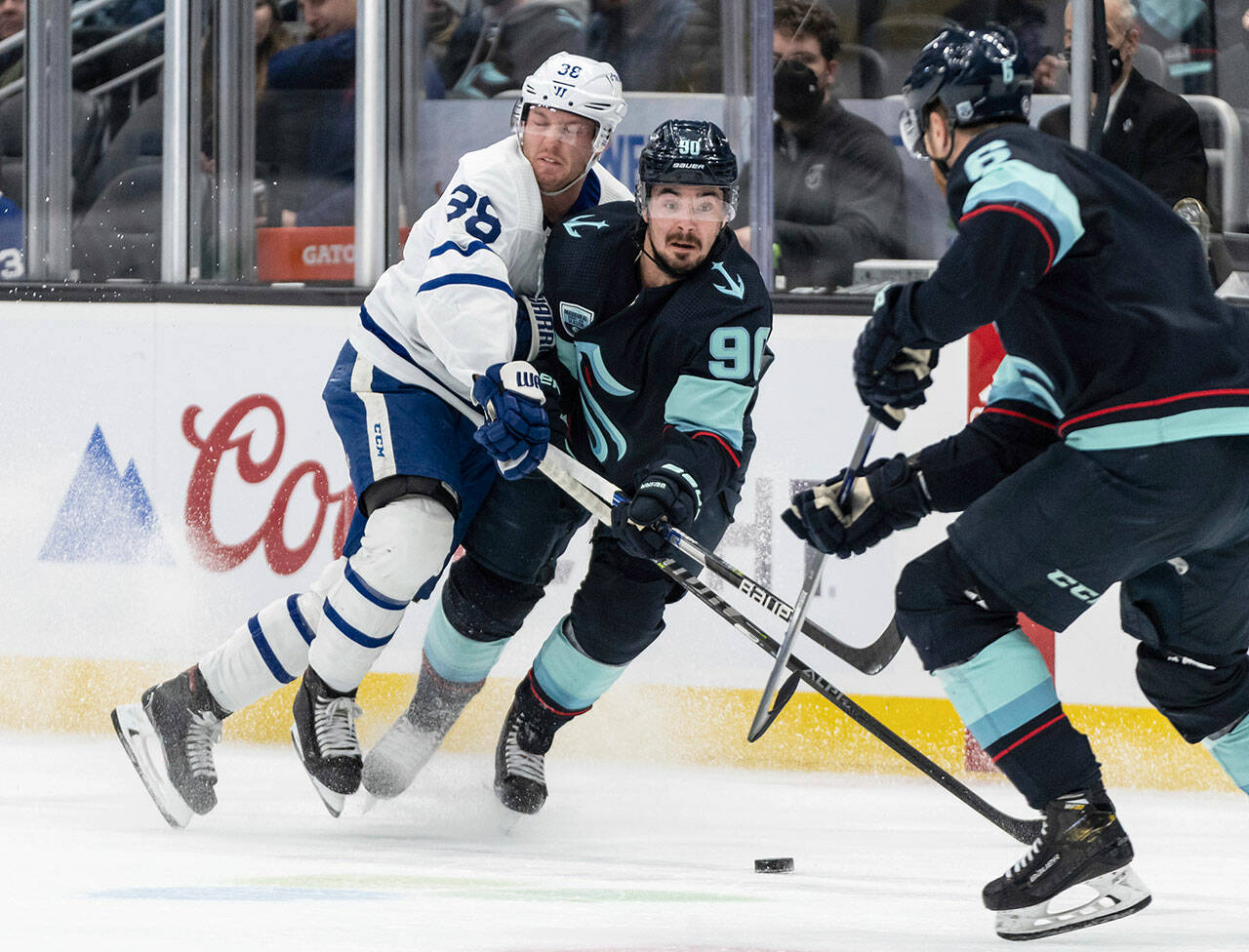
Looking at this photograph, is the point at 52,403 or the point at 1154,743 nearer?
the point at 1154,743

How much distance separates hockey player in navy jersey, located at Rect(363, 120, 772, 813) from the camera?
2.66 m

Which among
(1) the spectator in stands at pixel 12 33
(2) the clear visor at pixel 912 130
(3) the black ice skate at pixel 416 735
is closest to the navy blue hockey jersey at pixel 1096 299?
(2) the clear visor at pixel 912 130

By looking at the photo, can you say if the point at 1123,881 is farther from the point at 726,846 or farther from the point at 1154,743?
the point at 1154,743

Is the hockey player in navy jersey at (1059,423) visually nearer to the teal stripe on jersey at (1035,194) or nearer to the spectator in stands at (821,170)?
the teal stripe on jersey at (1035,194)

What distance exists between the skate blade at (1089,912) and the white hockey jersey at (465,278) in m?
1.15

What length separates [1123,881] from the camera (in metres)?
2.07

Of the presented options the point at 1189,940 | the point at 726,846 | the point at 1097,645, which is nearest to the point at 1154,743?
the point at 1097,645

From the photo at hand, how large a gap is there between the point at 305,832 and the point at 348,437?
0.66 meters

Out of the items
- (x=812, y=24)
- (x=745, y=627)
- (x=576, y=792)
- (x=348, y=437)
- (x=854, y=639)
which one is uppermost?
(x=812, y=24)

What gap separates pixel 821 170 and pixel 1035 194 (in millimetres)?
1868

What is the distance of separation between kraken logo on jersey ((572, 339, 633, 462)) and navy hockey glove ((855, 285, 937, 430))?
676 millimetres

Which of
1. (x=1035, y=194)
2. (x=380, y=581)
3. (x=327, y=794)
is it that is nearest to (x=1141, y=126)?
(x=1035, y=194)

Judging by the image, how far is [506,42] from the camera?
390 cm

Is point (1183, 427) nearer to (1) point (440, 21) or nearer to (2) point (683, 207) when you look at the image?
(2) point (683, 207)
